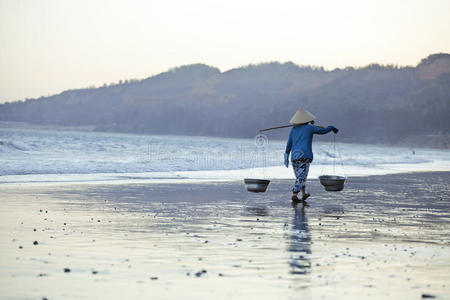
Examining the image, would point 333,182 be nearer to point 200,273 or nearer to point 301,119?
point 301,119

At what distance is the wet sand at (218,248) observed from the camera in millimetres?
7109

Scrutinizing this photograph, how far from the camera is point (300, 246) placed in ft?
32.6

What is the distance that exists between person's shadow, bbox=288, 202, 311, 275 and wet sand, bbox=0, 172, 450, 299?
0.02 m

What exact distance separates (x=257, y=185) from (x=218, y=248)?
952cm

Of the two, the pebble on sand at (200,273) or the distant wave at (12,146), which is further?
the distant wave at (12,146)

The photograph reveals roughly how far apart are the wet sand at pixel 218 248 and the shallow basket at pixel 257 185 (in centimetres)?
133

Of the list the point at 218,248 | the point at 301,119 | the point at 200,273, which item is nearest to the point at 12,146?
the point at 301,119

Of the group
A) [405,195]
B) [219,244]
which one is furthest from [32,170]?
[219,244]

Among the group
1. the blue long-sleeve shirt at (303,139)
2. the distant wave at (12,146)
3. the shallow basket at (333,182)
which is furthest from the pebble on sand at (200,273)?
the distant wave at (12,146)

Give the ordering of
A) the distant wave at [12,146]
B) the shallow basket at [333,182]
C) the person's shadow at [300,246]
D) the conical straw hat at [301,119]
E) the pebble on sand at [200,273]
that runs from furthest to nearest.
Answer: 1. the distant wave at [12,146]
2. the shallow basket at [333,182]
3. the conical straw hat at [301,119]
4. the person's shadow at [300,246]
5. the pebble on sand at [200,273]

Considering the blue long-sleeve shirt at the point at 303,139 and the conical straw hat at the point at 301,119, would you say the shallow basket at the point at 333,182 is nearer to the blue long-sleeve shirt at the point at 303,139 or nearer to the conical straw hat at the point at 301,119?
the blue long-sleeve shirt at the point at 303,139

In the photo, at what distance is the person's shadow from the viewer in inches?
325

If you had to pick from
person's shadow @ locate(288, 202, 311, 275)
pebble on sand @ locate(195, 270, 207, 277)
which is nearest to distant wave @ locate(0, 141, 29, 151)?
person's shadow @ locate(288, 202, 311, 275)

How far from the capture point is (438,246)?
10.2 metres
